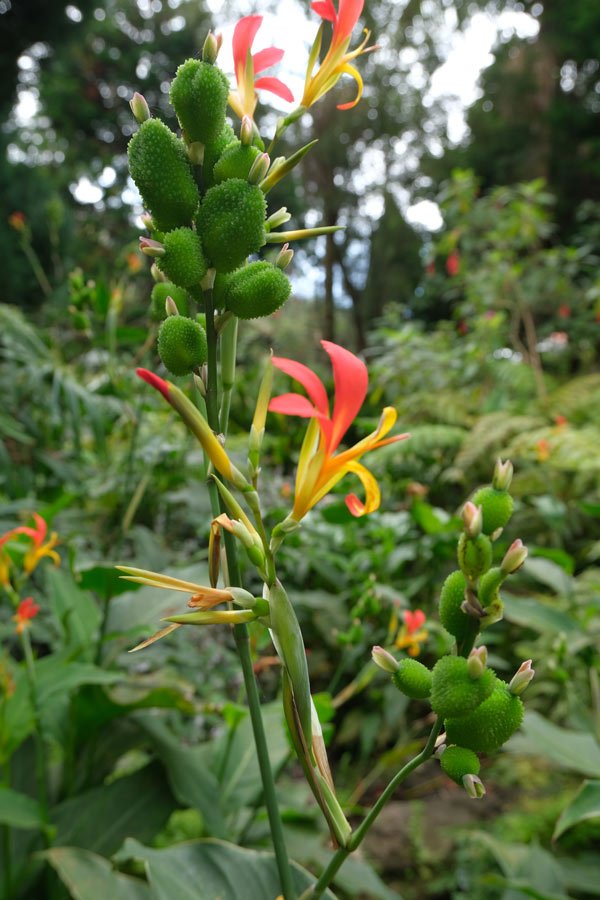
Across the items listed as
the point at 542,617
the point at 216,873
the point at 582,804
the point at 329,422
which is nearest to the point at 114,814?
the point at 216,873

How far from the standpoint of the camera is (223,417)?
38 cm

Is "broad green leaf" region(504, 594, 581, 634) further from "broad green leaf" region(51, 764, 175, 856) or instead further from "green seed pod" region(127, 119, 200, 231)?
"green seed pod" region(127, 119, 200, 231)

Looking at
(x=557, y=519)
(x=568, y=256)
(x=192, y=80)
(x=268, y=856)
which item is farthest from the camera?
(x=568, y=256)

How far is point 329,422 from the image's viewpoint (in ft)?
1.10

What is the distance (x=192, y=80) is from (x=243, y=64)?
0.26ft

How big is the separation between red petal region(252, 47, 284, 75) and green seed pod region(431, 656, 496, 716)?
36cm

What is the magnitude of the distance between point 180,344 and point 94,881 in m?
0.65

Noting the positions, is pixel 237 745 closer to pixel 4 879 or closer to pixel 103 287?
pixel 4 879

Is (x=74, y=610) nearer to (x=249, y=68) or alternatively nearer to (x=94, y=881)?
(x=94, y=881)

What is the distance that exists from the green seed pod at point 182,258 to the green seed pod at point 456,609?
7.3 inches

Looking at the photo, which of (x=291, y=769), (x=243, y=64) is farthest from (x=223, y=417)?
(x=291, y=769)

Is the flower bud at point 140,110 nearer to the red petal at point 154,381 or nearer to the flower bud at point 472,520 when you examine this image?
the red petal at point 154,381

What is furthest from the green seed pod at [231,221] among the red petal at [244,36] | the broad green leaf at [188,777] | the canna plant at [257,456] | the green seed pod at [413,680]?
the broad green leaf at [188,777]

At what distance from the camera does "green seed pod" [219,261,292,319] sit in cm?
33
